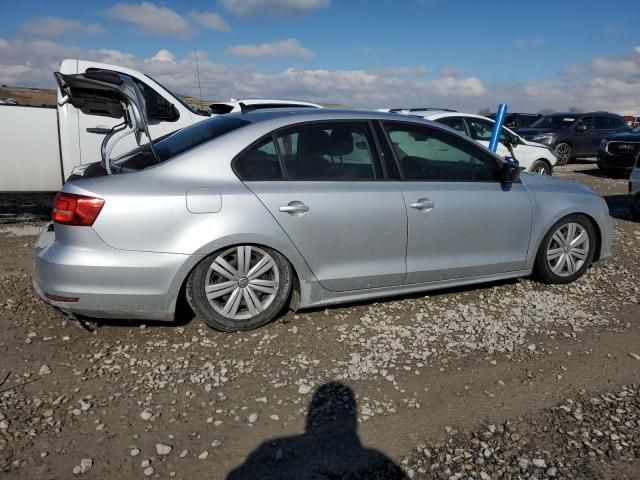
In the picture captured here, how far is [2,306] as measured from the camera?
3.96m

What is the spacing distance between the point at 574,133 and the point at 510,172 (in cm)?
1326

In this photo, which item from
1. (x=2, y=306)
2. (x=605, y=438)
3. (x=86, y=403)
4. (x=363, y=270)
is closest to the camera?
(x=605, y=438)

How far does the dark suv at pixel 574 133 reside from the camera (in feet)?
50.9

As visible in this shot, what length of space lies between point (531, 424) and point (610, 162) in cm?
1208

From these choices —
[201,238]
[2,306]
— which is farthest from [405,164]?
[2,306]

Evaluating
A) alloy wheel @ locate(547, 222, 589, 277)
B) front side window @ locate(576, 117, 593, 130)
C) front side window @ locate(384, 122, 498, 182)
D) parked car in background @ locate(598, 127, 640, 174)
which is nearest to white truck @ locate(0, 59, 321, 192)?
front side window @ locate(384, 122, 498, 182)

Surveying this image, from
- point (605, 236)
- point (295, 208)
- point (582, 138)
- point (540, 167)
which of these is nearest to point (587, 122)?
point (582, 138)

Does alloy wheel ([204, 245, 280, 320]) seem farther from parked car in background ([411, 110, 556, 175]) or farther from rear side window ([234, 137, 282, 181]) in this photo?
parked car in background ([411, 110, 556, 175])

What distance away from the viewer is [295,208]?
3451mm

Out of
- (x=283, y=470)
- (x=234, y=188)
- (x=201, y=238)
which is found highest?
(x=234, y=188)

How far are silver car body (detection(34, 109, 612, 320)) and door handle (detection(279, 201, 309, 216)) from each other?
0.03 meters

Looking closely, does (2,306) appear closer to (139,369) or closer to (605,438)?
(139,369)

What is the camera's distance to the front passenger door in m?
3.87

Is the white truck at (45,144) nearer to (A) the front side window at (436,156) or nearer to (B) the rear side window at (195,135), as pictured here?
(B) the rear side window at (195,135)
